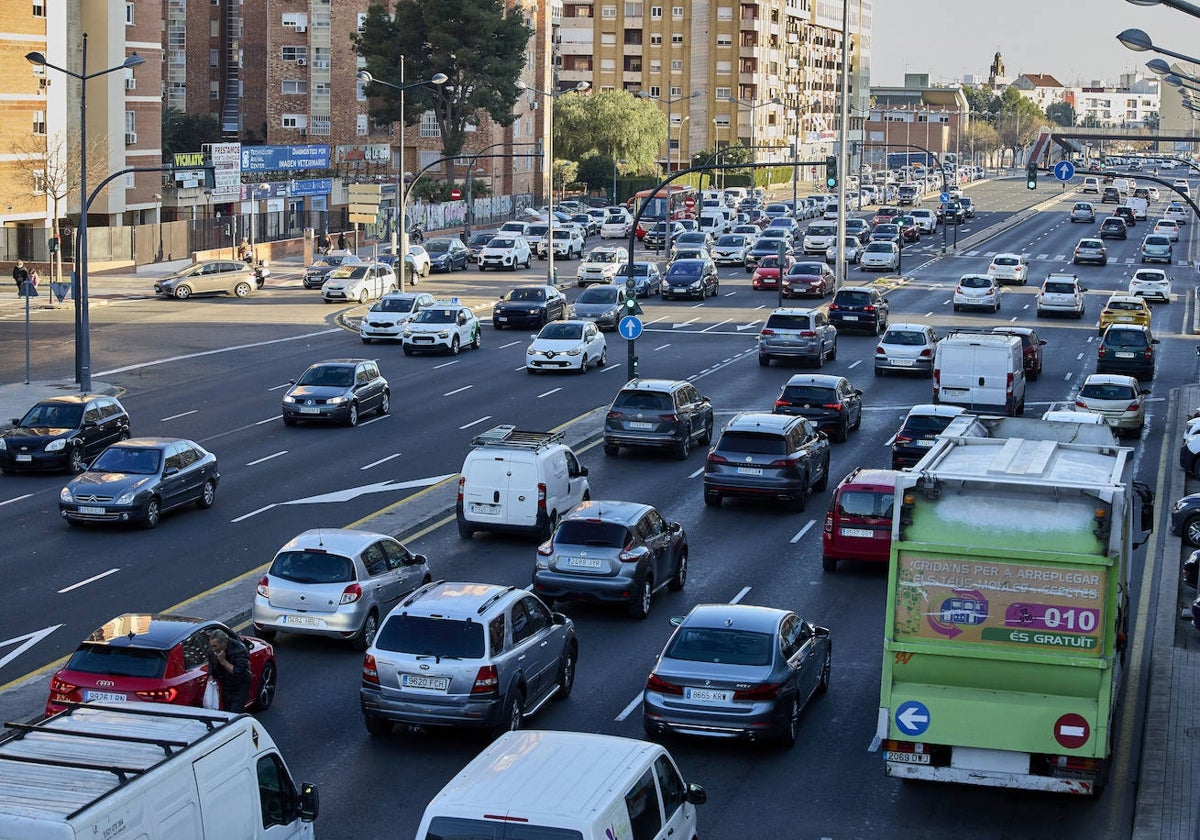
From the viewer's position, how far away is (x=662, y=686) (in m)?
18.1

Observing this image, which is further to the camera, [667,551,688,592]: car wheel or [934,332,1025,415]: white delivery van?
[934,332,1025,415]: white delivery van

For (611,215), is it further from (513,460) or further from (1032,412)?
(513,460)

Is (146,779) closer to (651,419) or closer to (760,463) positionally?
(760,463)

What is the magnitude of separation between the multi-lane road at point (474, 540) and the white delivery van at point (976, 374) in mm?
1816

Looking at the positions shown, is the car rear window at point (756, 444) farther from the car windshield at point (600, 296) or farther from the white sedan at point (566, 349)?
the car windshield at point (600, 296)

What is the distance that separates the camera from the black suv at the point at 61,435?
3356 cm

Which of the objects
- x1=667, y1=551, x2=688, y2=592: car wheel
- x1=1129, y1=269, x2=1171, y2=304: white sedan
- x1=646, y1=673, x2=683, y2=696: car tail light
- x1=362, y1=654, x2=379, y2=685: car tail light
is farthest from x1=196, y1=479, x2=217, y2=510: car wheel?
x1=1129, y1=269, x2=1171, y2=304: white sedan

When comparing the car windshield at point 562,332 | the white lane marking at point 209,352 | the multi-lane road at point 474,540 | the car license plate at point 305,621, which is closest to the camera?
the multi-lane road at point 474,540

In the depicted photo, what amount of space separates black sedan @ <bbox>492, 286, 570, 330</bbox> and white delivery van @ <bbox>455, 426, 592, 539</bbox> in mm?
31145

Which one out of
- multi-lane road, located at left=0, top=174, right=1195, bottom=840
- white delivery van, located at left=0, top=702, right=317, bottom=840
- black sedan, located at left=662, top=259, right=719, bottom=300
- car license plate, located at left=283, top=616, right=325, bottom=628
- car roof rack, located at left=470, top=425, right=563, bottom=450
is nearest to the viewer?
white delivery van, located at left=0, top=702, right=317, bottom=840

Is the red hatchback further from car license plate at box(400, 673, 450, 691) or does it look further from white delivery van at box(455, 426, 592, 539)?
white delivery van at box(455, 426, 592, 539)

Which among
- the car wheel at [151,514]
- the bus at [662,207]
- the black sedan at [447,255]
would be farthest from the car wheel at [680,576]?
the bus at [662,207]

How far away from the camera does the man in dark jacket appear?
18.3 m

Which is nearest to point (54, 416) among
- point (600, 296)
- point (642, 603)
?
point (642, 603)
